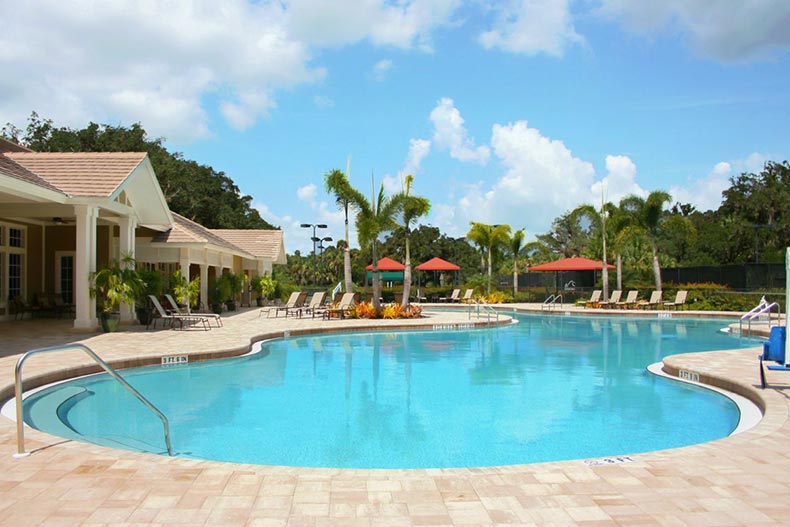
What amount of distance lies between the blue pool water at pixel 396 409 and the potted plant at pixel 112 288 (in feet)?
13.6

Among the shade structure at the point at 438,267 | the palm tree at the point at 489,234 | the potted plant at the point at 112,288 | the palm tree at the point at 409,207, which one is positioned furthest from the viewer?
the palm tree at the point at 489,234

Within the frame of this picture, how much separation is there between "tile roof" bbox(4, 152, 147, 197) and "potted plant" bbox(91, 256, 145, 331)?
196 cm

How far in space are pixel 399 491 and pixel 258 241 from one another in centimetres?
3102

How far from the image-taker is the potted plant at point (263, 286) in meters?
31.0

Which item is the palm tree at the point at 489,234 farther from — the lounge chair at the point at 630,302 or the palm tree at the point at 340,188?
the palm tree at the point at 340,188

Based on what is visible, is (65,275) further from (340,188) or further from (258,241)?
(258,241)

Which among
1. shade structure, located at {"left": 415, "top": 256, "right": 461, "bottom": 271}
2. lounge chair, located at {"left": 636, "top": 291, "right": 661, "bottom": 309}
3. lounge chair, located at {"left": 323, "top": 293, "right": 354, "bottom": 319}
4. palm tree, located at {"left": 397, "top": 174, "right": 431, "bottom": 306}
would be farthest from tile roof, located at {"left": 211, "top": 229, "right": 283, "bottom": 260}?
lounge chair, located at {"left": 636, "top": 291, "right": 661, "bottom": 309}

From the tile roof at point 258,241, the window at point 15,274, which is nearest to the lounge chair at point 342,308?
the window at point 15,274

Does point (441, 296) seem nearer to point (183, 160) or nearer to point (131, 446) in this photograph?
point (183, 160)

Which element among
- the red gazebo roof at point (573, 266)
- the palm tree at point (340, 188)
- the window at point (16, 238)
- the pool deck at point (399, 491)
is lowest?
the pool deck at point (399, 491)

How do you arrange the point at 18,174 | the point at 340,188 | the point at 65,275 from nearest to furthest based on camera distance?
the point at 18,174 → the point at 65,275 → the point at 340,188

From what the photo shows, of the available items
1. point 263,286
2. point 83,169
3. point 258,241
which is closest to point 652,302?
point 263,286

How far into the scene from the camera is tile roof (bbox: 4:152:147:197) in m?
14.7

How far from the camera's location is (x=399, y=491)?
3951 mm
